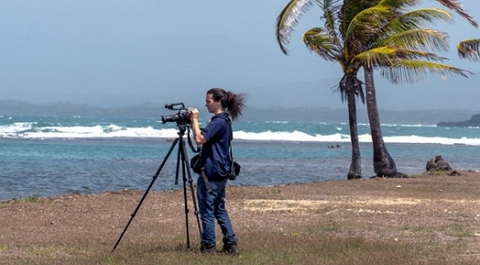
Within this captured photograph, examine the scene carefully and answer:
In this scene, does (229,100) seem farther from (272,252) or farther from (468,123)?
(468,123)

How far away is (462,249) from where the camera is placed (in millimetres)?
10242

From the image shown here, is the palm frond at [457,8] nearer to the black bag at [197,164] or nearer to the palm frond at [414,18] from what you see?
the palm frond at [414,18]

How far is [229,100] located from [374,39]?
1456cm

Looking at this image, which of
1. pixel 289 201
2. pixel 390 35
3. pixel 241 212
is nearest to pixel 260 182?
pixel 390 35

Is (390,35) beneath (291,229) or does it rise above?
above

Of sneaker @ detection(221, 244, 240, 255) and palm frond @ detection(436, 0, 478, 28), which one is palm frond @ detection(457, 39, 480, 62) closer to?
palm frond @ detection(436, 0, 478, 28)

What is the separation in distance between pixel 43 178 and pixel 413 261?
1590 centimetres

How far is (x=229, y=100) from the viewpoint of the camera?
9484 millimetres

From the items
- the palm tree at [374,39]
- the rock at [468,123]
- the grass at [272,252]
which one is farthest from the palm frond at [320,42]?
the rock at [468,123]

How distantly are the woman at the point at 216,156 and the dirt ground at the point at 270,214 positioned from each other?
1721 mm

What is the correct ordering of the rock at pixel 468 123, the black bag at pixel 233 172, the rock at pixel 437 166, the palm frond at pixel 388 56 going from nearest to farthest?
Answer: the black bag at pixel 233 172 < the palm frond at pixel 388 56 < the rock at pixel 437 166 < the rock at pixel 468 123

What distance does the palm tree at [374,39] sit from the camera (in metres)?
22.4

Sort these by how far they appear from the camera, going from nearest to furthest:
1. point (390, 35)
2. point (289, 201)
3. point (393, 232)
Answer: point (393, 232)
point (289, 201)
point (390, 35)

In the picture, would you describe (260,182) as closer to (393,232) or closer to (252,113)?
(393,232)
